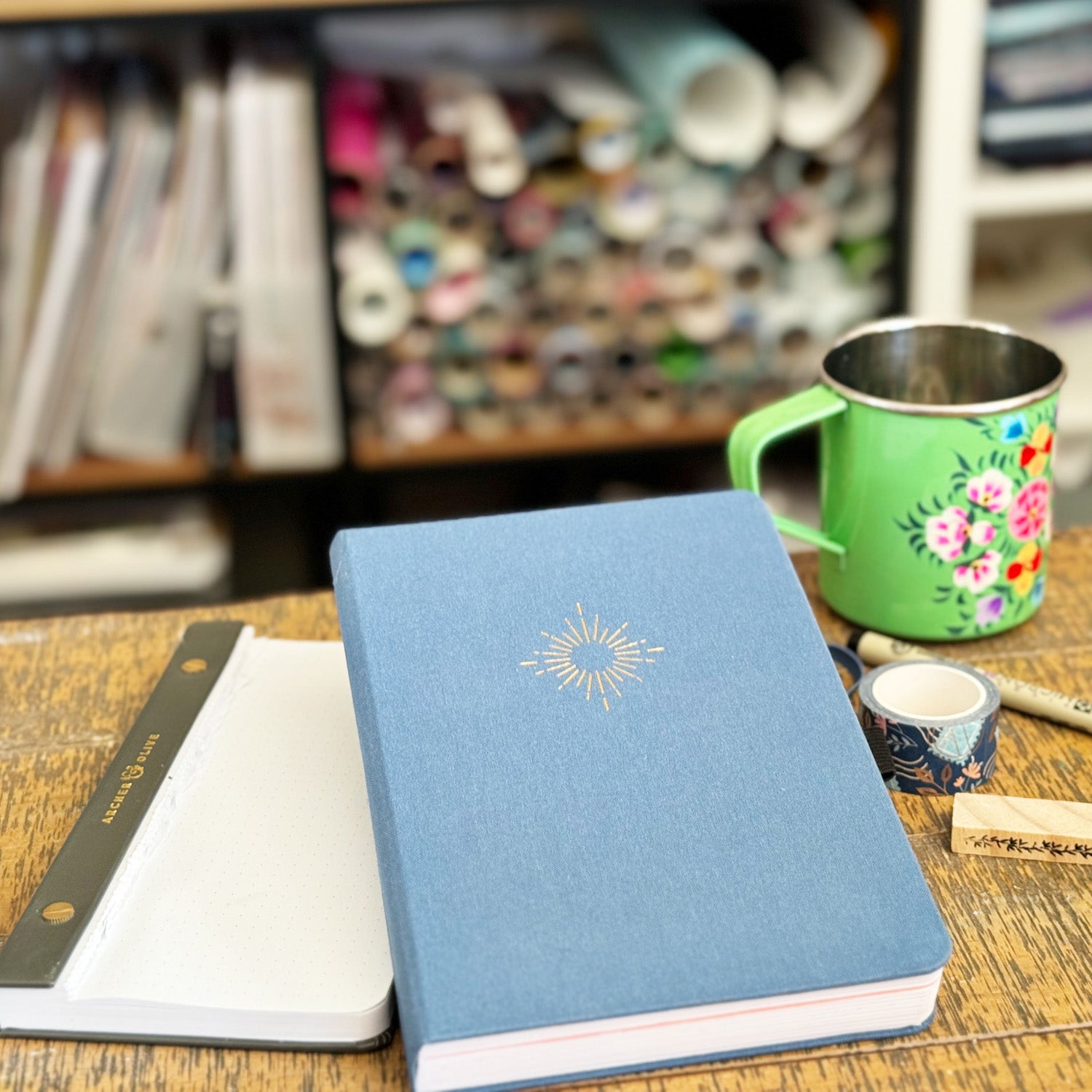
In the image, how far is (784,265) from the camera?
1596 millimetres

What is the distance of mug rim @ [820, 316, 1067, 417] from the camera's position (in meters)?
0.71

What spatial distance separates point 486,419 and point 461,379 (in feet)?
0.20

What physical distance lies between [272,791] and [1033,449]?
42 centimetres

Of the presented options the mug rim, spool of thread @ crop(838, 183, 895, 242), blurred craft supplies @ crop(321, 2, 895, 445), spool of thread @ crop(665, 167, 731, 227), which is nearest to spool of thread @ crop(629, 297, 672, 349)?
blurred craft supplies @ crop(321, 2, 895, 445)

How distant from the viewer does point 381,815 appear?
0.54 metres

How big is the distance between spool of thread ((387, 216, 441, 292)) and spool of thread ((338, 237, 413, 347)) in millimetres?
10

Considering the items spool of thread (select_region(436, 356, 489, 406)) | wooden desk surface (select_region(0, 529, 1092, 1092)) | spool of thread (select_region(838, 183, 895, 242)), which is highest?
spool of thread (select_region(838, 183, 895, 242))

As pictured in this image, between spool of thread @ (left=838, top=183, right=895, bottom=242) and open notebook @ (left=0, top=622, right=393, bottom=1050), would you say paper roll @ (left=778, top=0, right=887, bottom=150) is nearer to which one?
spool of thread @ (left=838, top=183, right=895, bottom=242)

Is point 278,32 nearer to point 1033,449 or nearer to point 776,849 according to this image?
point 1033,449

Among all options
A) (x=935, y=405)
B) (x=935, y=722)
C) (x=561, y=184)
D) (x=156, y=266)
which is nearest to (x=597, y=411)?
(x=561, y=184)

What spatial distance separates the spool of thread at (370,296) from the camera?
1.51 meters

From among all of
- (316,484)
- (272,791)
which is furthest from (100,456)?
(272,791)

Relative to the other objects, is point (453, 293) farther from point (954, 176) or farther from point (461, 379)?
point (954, 176)

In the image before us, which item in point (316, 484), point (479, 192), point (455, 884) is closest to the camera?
point (455, 884)
